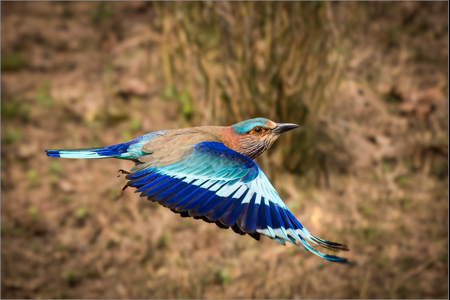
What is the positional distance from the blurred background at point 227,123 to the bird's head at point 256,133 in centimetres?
184

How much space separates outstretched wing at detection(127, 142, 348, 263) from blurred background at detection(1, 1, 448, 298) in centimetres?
214

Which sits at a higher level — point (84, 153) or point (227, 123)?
point (227, 123)

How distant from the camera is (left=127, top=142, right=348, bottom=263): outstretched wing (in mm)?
2092

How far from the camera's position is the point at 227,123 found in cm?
473

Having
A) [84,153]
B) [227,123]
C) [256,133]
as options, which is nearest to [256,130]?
[256,133]

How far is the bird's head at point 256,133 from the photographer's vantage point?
2.68 m

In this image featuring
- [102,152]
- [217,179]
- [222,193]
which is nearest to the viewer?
[222,193]

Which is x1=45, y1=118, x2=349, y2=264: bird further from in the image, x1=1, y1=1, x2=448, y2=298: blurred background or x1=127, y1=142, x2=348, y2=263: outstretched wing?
x1=1, y1=1, x2=448, y2=298: blurred background

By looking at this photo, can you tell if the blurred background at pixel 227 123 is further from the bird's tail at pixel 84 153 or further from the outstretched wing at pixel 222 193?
the outstretched wing at pixel 222 193

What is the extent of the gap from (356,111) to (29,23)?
16.4ft

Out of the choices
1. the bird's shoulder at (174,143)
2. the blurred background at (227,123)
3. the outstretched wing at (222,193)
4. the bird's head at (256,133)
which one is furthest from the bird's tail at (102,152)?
the blurred background at (227,123)

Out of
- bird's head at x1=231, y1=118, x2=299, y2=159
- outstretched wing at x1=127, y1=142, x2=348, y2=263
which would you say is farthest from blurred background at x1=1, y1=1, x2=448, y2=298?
outstretched wing at x1=127, y1=142, x2=348, y2=263

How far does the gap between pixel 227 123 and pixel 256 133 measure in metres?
2.03

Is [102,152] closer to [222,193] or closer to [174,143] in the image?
[174,143]
